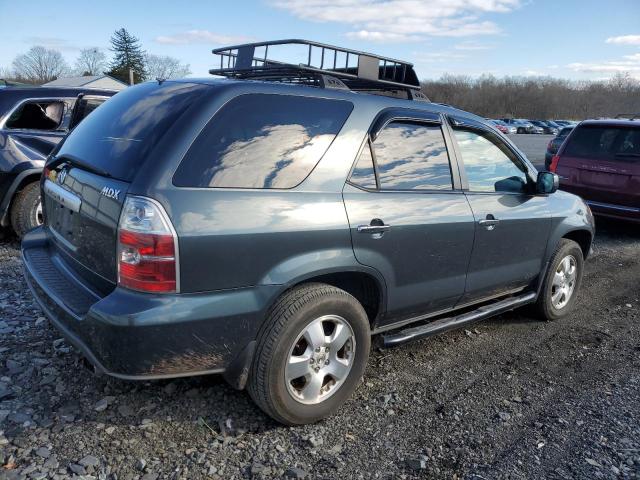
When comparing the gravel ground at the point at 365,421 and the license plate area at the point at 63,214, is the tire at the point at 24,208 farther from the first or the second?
the license plate area at the point at 63,214

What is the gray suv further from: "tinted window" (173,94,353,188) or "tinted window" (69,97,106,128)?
"tinted window" (69,97,106,128)

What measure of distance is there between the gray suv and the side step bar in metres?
0.02

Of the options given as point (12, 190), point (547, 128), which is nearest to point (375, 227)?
point (12, 190)

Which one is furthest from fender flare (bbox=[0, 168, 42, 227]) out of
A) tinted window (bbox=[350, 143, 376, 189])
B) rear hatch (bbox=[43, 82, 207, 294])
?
tinted window (bbox=[350, 143, 376, 189])

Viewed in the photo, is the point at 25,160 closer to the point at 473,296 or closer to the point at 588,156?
the point at 473,296

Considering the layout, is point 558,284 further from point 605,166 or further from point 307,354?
point 605,166

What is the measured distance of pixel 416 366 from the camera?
3.66m

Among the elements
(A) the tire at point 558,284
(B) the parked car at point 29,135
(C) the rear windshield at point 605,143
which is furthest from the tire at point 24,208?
(C) the rear windshield at point 605,143

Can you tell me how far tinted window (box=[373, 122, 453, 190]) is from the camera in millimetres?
3135

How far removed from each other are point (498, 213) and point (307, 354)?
182cm

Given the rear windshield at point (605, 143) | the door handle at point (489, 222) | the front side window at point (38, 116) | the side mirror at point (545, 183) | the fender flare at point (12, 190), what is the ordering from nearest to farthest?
the door handle at point (489, 222)
the side mirror at point (545, 183)
the fender flare at point (12, 190)
the front side window at point (38, 116)
the rear windshield at point (605, 143)

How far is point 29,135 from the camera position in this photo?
5891 millimetres

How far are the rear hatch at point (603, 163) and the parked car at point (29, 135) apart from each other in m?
6.63

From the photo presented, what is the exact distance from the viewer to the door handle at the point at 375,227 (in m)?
2.90
